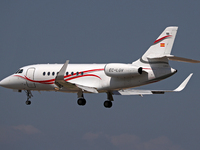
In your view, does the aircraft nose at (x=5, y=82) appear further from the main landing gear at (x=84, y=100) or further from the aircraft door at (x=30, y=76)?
the main landing gear at (x=84, y=100)

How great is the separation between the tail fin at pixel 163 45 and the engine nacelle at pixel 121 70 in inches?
52.4

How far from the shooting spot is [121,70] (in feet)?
105

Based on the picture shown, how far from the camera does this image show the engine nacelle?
31572 mm

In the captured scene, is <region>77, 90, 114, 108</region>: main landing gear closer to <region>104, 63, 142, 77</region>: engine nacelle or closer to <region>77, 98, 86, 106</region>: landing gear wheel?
<region>77, 98, 86, 106</region>: landing gear wheel

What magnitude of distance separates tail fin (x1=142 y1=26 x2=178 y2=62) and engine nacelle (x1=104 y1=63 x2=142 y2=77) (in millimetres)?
1332

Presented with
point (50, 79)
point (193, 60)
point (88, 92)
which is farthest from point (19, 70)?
point (193, 60)

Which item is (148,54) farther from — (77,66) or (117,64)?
(77,66)

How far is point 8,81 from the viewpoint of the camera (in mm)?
38438

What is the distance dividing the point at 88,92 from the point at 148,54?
18.6ft

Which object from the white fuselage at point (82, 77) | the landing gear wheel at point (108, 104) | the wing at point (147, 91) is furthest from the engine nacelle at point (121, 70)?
the wing at point (147, 91)

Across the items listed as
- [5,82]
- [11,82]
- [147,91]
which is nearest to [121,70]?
[147,91]

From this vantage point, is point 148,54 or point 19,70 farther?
point 19,70

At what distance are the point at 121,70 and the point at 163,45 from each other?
3505mm

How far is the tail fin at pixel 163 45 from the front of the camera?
3158 cm
